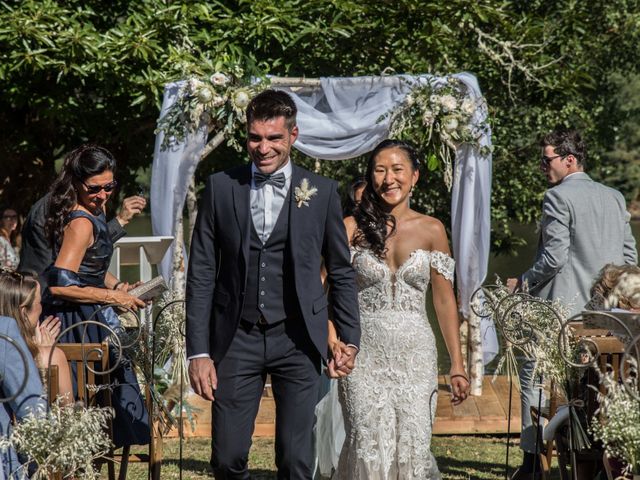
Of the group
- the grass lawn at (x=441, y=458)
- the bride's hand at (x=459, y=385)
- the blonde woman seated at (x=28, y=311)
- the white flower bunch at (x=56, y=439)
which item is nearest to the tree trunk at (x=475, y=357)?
the grass lawn at (x=441, y=458)

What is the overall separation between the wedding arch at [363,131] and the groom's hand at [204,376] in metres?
4.63

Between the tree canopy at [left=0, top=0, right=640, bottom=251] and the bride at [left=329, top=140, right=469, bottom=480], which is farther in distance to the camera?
the tree canopy at [left=0, top=0, right=640, bottom=251]

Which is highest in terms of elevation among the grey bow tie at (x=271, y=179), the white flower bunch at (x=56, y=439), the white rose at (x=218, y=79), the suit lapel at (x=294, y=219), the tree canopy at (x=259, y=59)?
the tree canopy at (x=259, y=59)

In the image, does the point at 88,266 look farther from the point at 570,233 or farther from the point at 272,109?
the point at 570,233

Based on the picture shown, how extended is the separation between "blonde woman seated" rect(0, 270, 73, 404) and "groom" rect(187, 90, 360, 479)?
2.22 feet

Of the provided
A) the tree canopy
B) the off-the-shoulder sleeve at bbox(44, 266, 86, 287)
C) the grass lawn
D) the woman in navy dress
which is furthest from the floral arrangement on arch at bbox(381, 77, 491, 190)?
the off-the-shoulder sleeve at bbox(44, 266, 86, 287)

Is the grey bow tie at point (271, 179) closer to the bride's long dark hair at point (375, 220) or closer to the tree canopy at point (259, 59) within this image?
the bride's long dark hair at point (375, 220)

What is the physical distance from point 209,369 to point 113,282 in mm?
1777

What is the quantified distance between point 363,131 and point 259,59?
7.02 feet

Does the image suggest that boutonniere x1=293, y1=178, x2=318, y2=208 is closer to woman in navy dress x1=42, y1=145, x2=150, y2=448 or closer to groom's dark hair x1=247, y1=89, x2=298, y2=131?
groom's dark hair x1=247, y1=89, x2=298, y2=131

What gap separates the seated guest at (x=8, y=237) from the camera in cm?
1126

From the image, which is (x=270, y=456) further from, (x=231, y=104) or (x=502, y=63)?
(x=502, y=63)

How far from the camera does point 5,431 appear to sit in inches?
157

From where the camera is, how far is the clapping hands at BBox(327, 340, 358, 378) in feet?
13.6
